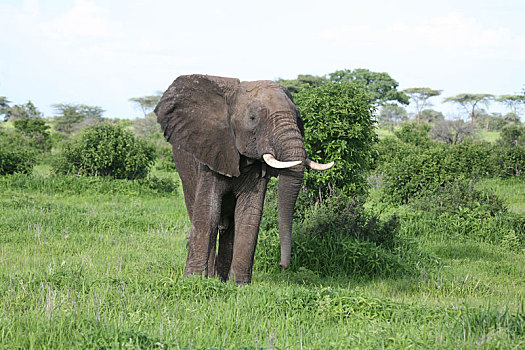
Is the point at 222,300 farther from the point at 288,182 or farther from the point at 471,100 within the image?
the point at 471,100

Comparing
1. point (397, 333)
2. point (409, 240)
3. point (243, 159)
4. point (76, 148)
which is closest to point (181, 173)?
point (243, 159)

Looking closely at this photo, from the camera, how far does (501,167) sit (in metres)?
20.4

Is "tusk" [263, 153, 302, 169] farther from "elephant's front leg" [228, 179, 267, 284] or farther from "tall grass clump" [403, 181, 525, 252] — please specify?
"tall grass clump" [403, 181, 525, 252]

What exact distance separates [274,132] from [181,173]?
6.18 ft

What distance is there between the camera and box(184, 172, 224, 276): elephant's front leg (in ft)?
21.0

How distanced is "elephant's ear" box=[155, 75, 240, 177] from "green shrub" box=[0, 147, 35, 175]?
10.3 metres

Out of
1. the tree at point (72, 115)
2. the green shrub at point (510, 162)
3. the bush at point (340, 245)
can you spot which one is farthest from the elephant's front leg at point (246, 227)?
the tree at point (72, 115)

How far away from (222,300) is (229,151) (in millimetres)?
1669

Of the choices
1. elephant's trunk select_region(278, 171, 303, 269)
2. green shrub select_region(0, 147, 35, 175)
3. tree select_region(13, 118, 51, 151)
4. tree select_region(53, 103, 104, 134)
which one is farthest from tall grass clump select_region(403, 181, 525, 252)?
tree select_region(53, 103, 104, 134)

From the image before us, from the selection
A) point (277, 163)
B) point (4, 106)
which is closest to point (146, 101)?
point (4, 106)

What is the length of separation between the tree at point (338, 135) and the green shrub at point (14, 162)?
9428 millimetres

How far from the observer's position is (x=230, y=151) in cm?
624

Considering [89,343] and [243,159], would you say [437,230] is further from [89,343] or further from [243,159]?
[89,343]

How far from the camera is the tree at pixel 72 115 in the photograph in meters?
49.2
